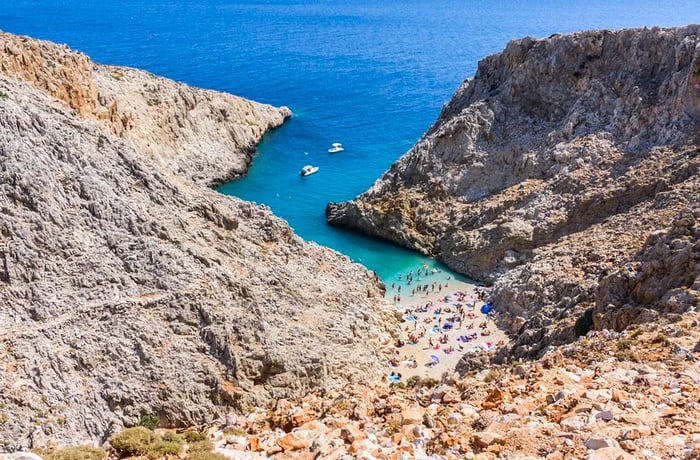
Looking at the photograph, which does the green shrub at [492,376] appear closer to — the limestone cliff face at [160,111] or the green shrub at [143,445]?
the green shrub at [143,445]

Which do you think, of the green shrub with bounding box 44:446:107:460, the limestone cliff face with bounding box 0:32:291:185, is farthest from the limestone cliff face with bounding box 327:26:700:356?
the green shrub with bounding box 44:446:107:460

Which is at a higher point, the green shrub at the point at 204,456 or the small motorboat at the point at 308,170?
the small motorboat at the point at 308,170

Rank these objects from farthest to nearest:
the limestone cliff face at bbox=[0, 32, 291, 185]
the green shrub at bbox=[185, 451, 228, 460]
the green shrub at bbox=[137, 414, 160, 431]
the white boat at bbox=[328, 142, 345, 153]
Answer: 1. the white boat at bbox=[328, 142, 345, 153]
2. the limestone cliff face at bbox=[0, 32, 291, 185]
3. the green shrub at bbox=[137, 414, 160, 431]
4. the green shrub at bbox=[185, 451, 228, 460]

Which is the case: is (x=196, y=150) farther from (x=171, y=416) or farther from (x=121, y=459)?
(x=121, y=459)

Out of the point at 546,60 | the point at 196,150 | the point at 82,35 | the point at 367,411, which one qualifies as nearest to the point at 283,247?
the point at 367,411

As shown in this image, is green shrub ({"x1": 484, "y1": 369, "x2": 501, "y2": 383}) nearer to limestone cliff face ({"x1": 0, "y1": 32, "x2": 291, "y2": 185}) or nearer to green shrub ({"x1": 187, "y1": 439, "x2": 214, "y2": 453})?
green shrub ({"x1": 187, "y1": 439, "x2": 214, "y2": 453})

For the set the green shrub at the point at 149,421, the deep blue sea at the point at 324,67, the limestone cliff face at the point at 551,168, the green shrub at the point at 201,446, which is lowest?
the green shrub at the point at 201,446

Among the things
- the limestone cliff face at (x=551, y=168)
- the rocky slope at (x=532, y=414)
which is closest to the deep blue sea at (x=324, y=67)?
the limestone cliff face at (x=551, y=168)
